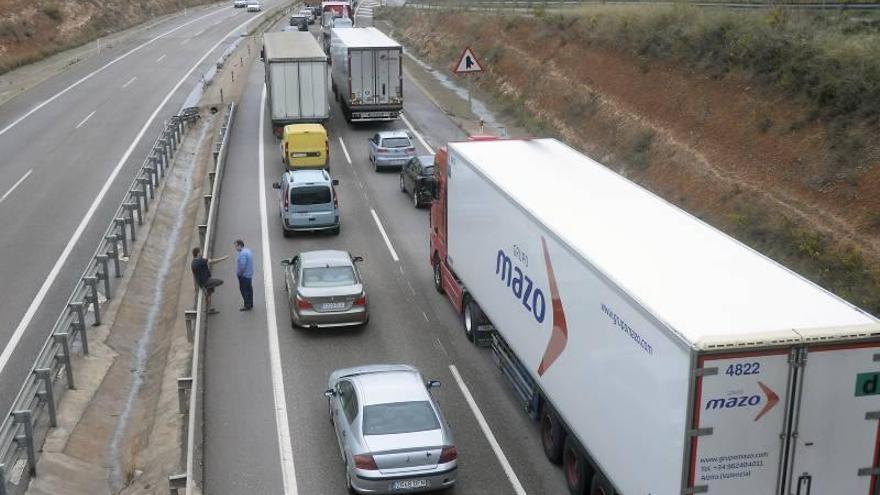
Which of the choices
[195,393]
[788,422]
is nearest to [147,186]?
[195,393]

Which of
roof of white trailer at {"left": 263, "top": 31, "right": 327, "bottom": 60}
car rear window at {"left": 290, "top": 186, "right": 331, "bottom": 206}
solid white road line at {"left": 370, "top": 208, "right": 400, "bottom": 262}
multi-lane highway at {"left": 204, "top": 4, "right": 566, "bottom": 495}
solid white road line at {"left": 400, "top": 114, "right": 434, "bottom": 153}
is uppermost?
roof of white trailer at {"left": 263, "top": 31, "right": 327, "bottom": 60}

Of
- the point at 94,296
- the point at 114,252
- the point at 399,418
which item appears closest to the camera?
the point at 399,418

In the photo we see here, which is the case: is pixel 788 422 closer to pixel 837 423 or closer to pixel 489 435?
pixel 837 423

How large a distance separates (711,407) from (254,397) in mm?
9304

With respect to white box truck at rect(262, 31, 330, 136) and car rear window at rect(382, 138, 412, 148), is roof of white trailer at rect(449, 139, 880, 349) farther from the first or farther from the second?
white box truck at rect(262, 31, 330, 136)

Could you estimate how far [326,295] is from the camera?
18.8m

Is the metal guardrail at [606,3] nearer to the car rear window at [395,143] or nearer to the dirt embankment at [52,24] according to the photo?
the car rear window at [395,143]

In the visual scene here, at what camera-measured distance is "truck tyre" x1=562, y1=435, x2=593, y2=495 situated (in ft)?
40.2

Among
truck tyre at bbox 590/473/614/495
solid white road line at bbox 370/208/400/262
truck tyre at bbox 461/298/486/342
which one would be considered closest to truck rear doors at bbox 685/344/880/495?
truck tyre at bbox 590/473/614/495

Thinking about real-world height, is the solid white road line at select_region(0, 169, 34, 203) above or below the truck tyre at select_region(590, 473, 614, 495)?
below

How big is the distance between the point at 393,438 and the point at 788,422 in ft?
17.5

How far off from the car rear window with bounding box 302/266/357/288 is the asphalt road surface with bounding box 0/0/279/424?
548 centimetres

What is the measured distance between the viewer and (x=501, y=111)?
43.8 meters

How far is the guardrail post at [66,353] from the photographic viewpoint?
16.4m
